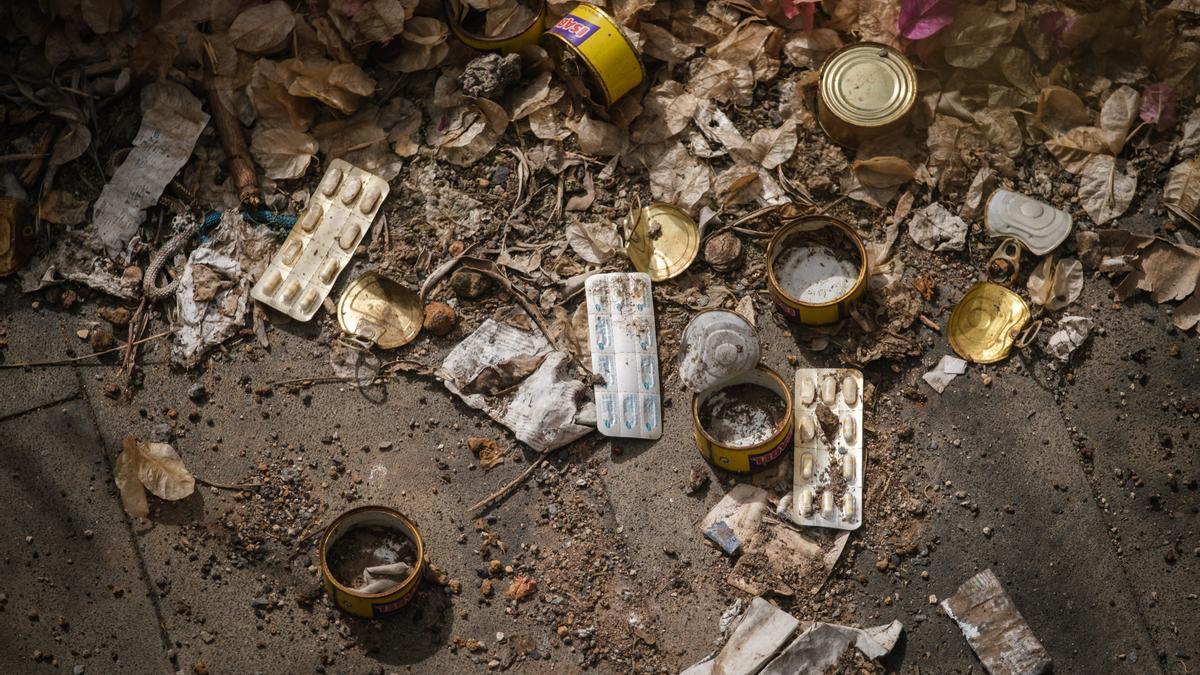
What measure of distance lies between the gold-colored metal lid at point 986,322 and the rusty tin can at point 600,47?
52.4 inches

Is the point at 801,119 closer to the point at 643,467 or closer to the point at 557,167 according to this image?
the point at 557,167

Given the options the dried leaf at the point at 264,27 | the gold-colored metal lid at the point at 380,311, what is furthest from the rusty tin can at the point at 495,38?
the gold-colored metal lid at the point at 380,311

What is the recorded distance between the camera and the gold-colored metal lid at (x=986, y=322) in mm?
3777

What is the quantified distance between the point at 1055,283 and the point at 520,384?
1.75 meters

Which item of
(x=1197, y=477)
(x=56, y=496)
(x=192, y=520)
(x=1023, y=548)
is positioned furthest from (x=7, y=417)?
(x=1197, y=477)

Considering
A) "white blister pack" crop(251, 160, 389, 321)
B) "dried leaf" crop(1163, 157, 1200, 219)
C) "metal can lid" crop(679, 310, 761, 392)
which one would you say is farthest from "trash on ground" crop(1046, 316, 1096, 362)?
"white blister pack" crop(251, 160, 389, 321)

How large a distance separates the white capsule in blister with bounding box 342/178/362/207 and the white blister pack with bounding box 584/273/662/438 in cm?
87

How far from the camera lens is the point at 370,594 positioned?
3.42 meters

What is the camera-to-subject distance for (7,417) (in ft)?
12.8

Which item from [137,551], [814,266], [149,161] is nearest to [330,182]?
[149,161]

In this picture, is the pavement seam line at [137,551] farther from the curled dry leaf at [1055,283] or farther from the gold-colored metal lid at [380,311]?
the curled dry leaf at [1055,283]

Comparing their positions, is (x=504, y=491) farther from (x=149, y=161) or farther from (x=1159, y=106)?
(x=1159, y=106)

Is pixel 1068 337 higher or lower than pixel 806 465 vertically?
higher

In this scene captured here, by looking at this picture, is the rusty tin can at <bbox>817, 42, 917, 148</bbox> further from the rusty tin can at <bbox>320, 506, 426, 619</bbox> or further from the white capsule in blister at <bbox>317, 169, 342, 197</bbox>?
the rusty tin can at <bbox>320, 506, 426, 619</bbox>
